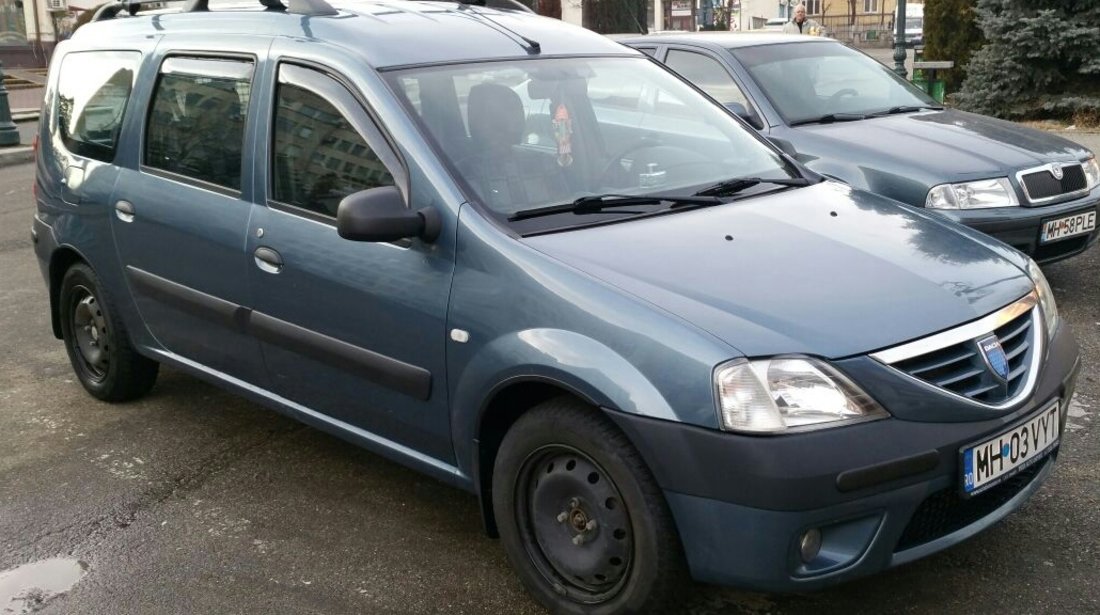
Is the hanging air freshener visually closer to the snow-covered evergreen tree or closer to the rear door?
the rear door

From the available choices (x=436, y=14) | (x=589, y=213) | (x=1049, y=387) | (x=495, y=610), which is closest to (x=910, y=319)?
(x=1049, y=387)

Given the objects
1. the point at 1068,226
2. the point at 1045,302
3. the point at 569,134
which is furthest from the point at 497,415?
the point at 1068,226

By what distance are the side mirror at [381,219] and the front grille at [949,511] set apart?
61.5 inches

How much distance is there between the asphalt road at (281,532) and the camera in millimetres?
3465

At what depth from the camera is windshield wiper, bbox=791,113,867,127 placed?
710cm

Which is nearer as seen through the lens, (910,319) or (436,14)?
(910,319)

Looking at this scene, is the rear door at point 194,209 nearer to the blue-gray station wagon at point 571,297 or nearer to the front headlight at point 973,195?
the blue-gray station wagon at point 571,297

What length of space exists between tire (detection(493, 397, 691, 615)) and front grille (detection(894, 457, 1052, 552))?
0.60m

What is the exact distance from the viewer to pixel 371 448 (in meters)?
3.94

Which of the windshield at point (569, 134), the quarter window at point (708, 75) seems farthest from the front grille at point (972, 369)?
the quarter window at point (708, 75)

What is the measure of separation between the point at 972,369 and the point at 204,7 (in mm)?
3477

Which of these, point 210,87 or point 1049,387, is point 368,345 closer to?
point 210,87

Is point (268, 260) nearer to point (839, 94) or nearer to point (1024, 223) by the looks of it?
point (1024, 223)

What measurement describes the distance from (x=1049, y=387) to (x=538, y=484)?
4.75 ft
